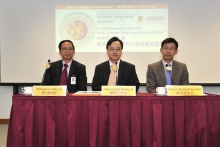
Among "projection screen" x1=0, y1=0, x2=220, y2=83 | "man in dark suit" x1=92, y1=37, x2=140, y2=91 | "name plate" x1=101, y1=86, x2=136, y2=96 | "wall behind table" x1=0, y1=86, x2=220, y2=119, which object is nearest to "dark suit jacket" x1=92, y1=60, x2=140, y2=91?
"man in dark suit" x1=92, y1=37, x2=140, y2=91

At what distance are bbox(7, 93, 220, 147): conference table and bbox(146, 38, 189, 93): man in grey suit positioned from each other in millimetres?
700

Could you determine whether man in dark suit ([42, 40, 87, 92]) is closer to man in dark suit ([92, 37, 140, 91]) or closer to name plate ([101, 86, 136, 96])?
man in dark suit ([92, 37, 140, 91])

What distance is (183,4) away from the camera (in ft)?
12.1

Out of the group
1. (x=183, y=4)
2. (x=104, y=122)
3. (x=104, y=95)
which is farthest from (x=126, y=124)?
(x=183, y=4)

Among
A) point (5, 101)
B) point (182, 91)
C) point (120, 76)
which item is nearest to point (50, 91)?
point (120, 76)

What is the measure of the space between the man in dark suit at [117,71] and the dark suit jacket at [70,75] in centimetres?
21

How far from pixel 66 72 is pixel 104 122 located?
1070 millimetres

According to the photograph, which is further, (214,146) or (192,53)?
(192,53)

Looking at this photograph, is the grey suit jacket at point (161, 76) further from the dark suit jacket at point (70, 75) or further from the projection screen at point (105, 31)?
the projection screen at point (105, 31)

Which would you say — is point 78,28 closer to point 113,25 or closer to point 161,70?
point 113,25

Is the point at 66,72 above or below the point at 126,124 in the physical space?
above

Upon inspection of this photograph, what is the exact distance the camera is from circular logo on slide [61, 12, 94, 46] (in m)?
3.78

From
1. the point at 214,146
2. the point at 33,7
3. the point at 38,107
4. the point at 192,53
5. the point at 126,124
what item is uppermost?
the point at 33,7

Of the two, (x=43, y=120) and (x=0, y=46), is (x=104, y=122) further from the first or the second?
(x=0, y=46)
